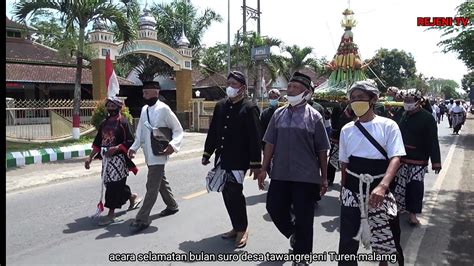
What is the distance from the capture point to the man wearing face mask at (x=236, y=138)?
4.02 metres

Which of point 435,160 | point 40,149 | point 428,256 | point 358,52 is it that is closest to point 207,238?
point 428,256

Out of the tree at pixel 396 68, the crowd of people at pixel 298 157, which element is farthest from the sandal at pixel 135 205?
the tree at pixel 396 68

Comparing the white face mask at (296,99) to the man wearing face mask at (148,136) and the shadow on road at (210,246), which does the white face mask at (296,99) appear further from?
the shadow on road at (210,246)

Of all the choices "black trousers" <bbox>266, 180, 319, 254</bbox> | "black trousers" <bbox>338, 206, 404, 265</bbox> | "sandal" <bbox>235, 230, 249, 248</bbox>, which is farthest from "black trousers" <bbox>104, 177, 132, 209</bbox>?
"black trousers" <bbox>338, 206, 404, 265</bbox>

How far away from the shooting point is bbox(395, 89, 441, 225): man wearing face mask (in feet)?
16.9

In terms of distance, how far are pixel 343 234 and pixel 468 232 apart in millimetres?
2501

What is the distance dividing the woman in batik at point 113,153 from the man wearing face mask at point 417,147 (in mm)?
3167

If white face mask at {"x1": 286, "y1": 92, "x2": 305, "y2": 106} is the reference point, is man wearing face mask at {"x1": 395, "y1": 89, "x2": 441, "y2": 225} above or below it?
below

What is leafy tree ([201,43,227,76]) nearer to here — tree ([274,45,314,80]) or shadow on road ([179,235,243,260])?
tree ([274,45,314,80])

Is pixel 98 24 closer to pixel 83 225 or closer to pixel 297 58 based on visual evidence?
pixel 83 225

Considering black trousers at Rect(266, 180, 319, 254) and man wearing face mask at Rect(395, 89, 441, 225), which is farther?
man wearing face mask at Rect(395, 89, 441, 225)

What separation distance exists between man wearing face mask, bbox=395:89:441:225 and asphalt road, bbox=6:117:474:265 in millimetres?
346

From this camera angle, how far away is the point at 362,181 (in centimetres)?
329

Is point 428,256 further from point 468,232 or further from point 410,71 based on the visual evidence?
point 410,71
